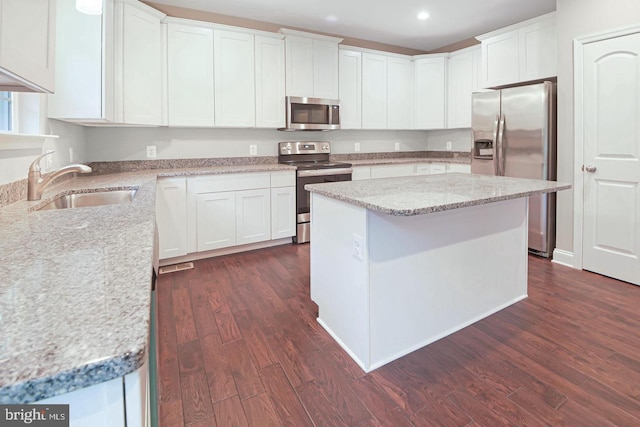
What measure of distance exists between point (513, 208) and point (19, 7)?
257 centimetres

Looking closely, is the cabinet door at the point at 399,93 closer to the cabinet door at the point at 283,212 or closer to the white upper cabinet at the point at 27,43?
the cabinet door at the point at 283,212

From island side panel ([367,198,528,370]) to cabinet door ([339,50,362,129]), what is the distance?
2.63 m

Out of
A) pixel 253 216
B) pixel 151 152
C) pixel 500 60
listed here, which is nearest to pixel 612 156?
pixel 500 60

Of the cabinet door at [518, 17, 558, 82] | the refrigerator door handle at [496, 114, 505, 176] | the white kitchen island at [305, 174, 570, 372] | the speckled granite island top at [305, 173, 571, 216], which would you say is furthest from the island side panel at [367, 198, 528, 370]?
the cabinet door at [518, 17, 558, 82]

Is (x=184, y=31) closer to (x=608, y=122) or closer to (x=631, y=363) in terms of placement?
(x=608, y=122)

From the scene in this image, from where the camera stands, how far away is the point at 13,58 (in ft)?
2.98

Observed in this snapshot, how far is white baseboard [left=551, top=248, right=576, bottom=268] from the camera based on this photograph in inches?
127

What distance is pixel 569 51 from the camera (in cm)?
308

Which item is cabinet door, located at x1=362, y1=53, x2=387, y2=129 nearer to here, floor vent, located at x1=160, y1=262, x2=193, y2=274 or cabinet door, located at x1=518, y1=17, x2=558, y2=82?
cabinet door, located at x1=518, y1=17, x2=558, y2=82

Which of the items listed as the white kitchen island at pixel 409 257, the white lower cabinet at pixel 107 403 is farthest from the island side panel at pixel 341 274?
the white lower cabinet at pixel 107 403

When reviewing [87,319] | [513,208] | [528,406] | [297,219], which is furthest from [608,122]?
[87,319]

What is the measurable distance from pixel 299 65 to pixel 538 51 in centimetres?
248

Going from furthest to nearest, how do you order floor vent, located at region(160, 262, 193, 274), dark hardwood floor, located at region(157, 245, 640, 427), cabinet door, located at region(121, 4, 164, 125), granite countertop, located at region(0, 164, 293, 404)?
floor vent, located at region(160, 262, 193, 274), cabinet door, located at region(121, 4, 164, 125), dark hardwood floor, located at region(157, 245, 640, 427), granite countertop, located at region(0, 164, 293, 404)

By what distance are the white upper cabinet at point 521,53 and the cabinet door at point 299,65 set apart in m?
2.00
